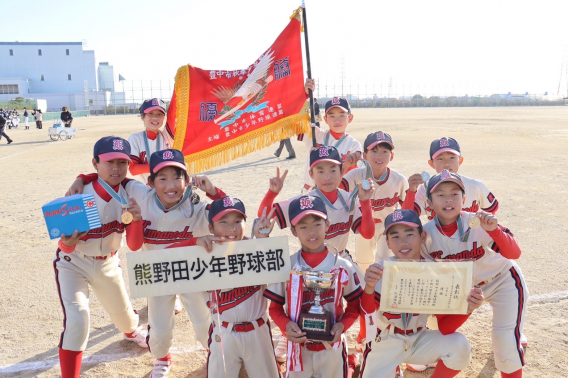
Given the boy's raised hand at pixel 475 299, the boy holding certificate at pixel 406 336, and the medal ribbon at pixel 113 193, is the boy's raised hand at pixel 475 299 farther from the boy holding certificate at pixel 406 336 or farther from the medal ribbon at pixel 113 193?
the medal ribbon at pixel 113 193

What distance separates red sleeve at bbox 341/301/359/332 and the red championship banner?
2594 millimetres

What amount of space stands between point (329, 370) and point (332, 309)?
Answer: 1.62ft

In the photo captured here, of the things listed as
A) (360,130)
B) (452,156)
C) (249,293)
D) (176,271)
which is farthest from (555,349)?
(360,130)

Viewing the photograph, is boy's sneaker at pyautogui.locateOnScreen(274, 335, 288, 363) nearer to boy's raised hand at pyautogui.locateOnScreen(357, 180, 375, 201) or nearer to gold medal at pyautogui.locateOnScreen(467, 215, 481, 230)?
boy's raised hand at pyautogui.locateOnScreen(357, 180, 375, 201)

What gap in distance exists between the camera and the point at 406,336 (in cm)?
368

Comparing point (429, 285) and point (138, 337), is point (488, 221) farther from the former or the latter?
point (138, 337)

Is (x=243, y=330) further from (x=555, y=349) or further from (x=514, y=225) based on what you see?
(x=514, y=225)

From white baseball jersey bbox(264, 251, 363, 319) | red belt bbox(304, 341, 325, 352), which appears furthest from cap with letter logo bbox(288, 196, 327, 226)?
red belt bbox(304, 341, 325, 352)

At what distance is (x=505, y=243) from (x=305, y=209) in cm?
166

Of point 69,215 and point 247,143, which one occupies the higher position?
point 247,143

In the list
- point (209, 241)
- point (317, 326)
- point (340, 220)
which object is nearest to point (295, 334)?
point (317, 326)

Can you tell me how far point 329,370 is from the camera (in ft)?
11.8

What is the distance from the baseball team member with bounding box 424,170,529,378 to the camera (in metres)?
3.78

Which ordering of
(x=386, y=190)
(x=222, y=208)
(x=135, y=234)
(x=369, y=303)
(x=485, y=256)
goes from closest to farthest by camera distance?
(x=369, y=303)
(x=222, y=208)
(x=485, y=256)
(x=135, y=234)
(x=386, y=190)
